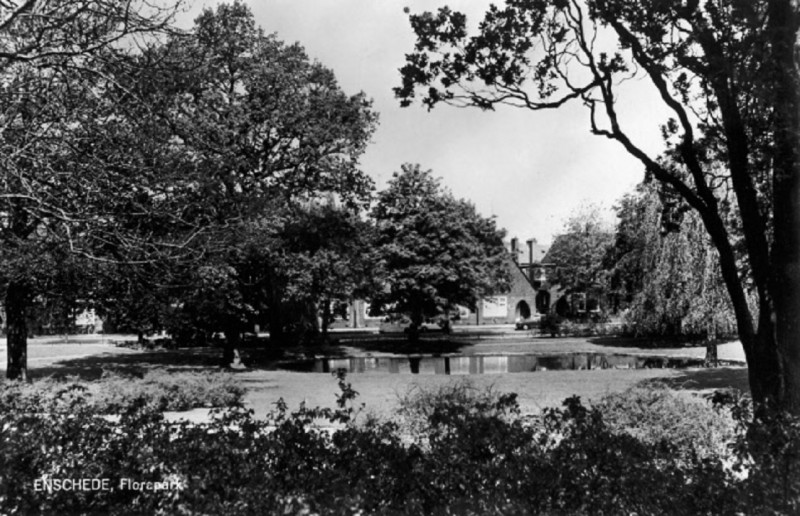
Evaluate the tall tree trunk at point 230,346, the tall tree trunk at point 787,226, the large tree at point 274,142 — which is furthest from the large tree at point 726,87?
the tall tree trunk at point 230,346

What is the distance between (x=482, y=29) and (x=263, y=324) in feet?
82.9

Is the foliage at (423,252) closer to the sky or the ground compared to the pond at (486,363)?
closer to the sky

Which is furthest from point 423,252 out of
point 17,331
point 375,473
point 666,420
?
point 375,473

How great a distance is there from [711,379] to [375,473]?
14.9 m

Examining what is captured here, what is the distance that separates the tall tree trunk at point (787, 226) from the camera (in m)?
6.08

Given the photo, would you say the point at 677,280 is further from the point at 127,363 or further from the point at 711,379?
the point at 127,363

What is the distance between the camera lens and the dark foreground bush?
426 centimetres

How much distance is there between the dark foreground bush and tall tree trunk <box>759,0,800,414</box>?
2.16m

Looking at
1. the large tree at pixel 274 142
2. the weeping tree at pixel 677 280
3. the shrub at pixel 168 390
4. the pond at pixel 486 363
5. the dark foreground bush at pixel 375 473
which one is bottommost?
the pond at pixel 486 363

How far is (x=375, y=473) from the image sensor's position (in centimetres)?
484

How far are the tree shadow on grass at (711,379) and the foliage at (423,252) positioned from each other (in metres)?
18.0

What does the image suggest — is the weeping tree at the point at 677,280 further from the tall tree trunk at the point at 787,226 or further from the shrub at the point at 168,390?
the shrub at the point at 168,390

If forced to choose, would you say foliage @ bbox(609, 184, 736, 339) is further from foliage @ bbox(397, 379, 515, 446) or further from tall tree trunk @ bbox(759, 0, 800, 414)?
tall tree trunk @ bbox(759, 0, 800, 414)

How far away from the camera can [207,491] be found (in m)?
4.54
